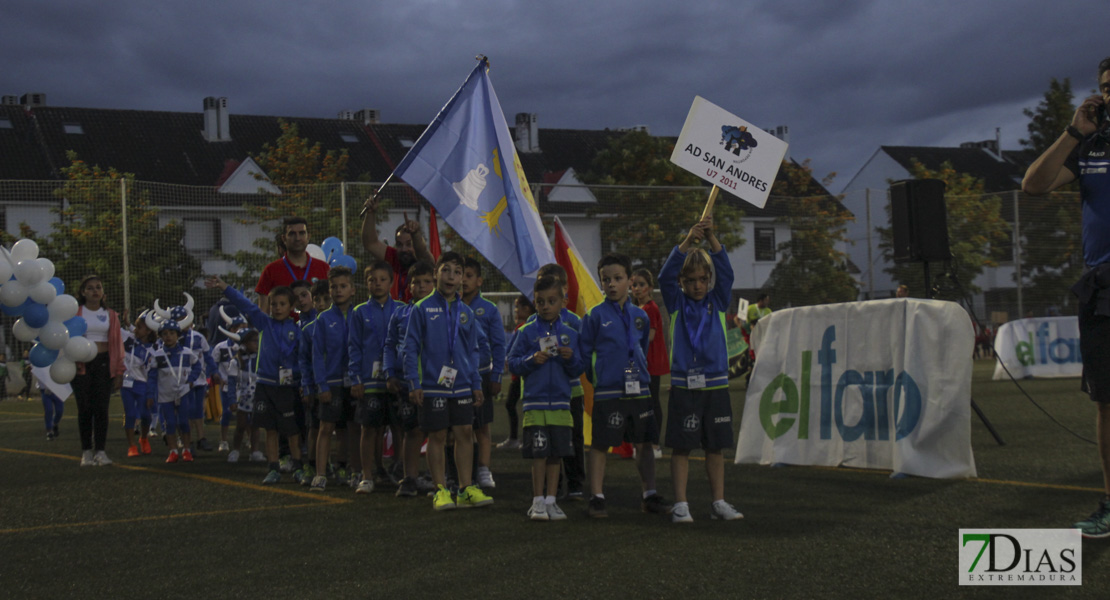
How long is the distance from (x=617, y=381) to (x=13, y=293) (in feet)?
19.2

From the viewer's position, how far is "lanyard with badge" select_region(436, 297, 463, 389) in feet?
23.3

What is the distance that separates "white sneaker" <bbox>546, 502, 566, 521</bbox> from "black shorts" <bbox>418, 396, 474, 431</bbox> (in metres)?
0.94

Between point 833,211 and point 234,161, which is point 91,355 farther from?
point 234,161

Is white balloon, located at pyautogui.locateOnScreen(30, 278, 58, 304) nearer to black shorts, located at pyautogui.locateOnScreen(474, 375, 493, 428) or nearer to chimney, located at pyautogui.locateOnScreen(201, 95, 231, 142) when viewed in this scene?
black shorts, located at pyautogui.locateOnScreen(474, 375, 493, 428)

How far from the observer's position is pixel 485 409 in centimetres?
832

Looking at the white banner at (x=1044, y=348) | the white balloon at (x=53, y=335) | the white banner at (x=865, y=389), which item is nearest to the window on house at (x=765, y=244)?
the white banner at (x=1044, y=348)

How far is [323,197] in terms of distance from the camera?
18.1 metres

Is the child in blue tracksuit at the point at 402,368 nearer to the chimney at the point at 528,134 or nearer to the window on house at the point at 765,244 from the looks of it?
the window on house at the point at 765,244

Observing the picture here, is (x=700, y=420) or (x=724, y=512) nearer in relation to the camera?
(x=724, y=512)

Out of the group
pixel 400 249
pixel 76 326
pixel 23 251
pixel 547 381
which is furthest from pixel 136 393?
pixel 547 381

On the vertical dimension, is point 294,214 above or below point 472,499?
above

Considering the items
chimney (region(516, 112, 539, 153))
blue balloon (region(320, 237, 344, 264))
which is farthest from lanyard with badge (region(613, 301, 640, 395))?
chimney (region(516, 112, 539, 153))

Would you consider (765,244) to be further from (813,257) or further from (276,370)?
(276,370)

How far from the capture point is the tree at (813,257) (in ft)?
67.7
